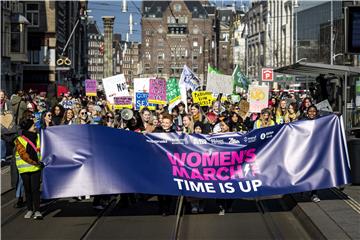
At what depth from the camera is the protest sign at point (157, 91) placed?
21.5 m

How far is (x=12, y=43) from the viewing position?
2194 inches

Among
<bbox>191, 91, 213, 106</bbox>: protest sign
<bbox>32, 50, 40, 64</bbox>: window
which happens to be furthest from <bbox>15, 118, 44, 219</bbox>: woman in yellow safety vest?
<bbox>32, 50, 40, 64</bbox>: window

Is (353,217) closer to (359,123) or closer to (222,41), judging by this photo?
(359,123)

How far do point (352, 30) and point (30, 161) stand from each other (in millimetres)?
5265

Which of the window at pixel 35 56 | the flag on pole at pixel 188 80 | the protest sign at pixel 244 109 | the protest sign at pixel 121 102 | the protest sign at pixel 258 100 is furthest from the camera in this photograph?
the window at pixel 35 56

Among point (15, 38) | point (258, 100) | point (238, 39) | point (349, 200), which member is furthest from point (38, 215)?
point (238, 39)

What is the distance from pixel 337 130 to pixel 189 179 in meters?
2.48

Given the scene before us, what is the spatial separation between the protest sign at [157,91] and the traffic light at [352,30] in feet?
33.3

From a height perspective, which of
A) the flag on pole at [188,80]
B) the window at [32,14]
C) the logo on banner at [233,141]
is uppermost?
the window at [32,14]

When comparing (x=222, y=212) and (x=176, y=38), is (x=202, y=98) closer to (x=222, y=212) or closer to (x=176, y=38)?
(x=222, y=212)

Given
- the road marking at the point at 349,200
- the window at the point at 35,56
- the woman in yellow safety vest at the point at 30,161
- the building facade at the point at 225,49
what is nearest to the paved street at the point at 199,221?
the road marking at the point at 349,200

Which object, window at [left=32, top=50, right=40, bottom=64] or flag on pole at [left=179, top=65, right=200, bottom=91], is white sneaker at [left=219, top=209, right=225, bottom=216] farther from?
window at [left=32, top=50, right=40, bottom=64]

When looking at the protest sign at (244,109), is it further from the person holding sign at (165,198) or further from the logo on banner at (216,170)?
the logo on banner at (216,170)

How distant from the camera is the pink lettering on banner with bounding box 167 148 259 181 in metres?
11.6
